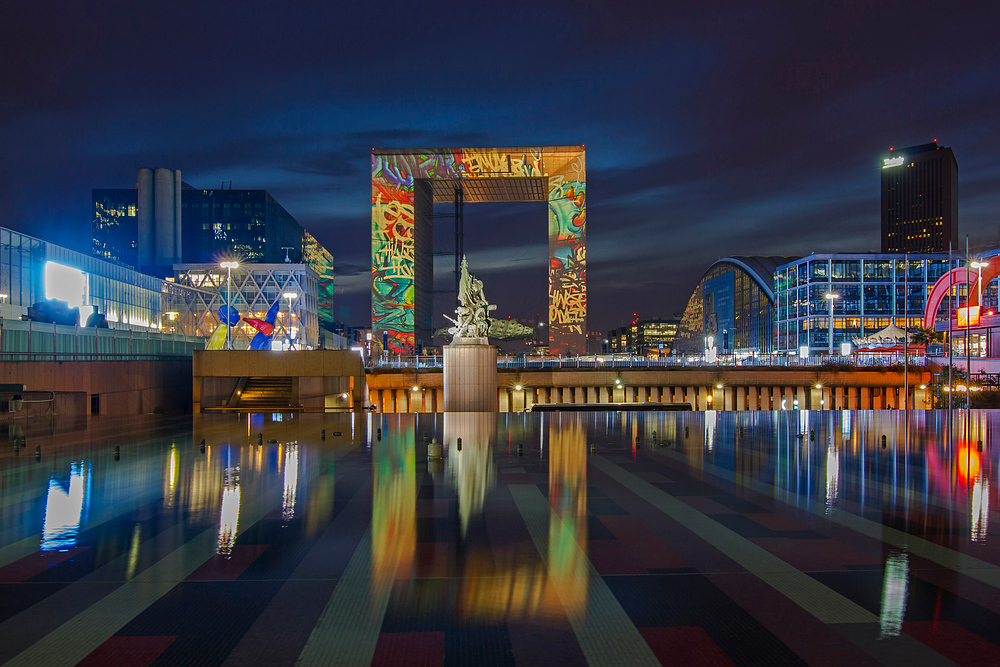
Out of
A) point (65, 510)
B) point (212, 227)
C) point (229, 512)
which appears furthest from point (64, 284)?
point (212, 227)

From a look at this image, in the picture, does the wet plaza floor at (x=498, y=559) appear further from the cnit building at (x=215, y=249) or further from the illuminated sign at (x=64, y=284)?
the cnit building at (x=215, y=249)

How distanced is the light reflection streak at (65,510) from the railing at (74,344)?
15.9 meters

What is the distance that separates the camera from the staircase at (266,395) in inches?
1516

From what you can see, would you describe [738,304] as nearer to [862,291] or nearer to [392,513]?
[862,291]

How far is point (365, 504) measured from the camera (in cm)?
1155

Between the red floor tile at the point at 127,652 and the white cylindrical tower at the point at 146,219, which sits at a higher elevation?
the white cylindrical tower at the point at 146,219

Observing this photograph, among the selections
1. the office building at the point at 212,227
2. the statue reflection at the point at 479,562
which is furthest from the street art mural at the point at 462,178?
the office building at the point at 212,227

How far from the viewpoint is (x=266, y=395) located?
39781 millimetres

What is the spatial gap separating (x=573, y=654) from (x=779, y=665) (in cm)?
172

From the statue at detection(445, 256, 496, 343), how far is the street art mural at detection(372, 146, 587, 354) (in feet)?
142

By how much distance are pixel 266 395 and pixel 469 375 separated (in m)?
14.2

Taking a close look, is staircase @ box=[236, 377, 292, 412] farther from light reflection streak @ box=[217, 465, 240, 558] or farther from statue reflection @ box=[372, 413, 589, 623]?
statue reflection @ box=[372, 413, 589, 623]

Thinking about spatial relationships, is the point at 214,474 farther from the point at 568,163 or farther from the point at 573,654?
the point at 568,163

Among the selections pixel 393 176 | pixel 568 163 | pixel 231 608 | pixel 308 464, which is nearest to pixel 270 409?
pixel 308 464
